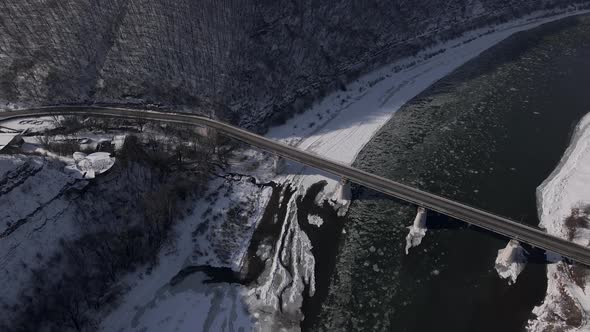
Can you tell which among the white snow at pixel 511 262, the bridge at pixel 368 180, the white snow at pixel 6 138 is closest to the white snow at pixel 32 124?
the bridge at pixel 368 180

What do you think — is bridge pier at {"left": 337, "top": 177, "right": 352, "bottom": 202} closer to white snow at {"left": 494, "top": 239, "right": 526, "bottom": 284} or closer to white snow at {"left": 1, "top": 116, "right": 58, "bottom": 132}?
white snow at {"left": 494, "top": 239, "right": 526, "bottom": 284}

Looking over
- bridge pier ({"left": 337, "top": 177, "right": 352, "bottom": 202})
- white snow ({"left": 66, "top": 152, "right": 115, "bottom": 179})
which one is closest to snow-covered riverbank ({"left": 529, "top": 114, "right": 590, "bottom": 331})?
bridge pier ({"left": 337, "top": 177, "right": 352, "bottom": 202})

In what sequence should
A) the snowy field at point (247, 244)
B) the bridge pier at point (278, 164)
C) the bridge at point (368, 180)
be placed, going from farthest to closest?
the bridge pier at point (278, 164), the bridge at point (368, 180), the snowy field at point (247, 244)

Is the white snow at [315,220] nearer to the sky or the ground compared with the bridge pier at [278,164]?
nearer to the ground

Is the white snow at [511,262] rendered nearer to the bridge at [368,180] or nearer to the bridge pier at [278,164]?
the bridge at [368,180]

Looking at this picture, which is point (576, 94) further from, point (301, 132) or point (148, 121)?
point (148, 121)

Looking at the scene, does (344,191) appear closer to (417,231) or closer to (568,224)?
(417,231)
